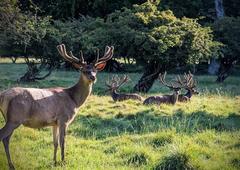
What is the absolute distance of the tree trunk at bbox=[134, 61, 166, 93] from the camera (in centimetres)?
2166

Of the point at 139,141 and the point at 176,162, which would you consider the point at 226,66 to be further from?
the point at 176,162

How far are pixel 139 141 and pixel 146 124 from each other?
2003 millimetres

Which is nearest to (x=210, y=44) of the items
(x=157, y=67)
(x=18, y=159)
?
(x=157, y=67)

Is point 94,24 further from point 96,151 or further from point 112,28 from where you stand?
point 96,151

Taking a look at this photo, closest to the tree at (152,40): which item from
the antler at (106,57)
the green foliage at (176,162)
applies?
the antler at (106,57)

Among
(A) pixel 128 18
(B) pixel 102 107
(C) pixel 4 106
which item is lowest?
(B) pixel 102 107

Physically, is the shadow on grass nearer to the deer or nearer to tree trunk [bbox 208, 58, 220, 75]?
the deer

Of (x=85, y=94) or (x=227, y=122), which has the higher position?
(x=85, y=94)

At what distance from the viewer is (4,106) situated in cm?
817

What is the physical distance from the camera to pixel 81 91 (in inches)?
369

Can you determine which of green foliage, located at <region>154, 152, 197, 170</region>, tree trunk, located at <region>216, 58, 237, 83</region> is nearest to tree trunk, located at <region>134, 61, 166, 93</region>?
tree trunk, located at <region>216, 58, 237, 83</region>

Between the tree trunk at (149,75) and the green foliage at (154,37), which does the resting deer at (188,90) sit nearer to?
the green foliage at (154,37)

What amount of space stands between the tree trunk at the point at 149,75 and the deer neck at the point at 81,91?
40.2 ft

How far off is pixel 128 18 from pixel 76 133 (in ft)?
36.7
